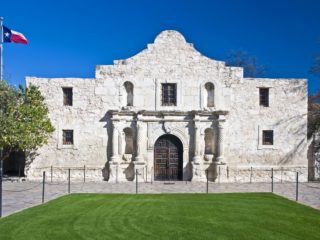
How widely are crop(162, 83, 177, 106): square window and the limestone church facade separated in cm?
6

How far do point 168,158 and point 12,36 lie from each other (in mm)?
11993

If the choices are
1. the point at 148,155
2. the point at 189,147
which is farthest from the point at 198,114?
the point at 148,155

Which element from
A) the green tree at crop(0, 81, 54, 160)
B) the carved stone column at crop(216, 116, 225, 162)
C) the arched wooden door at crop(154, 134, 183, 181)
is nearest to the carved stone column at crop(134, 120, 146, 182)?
the arched wooden door at crop(154, 134, 183, 181)

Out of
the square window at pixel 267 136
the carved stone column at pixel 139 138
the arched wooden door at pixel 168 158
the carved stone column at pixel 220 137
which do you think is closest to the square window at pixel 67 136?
the carved stone column at pixel 139 138

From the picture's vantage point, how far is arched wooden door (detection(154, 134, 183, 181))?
882 inches

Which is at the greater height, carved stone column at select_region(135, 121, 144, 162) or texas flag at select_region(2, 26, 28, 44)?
texas flag at select_region(2, 26, 28, 44)

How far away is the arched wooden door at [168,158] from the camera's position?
22400 millimetres

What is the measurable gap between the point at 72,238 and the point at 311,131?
1991 cm

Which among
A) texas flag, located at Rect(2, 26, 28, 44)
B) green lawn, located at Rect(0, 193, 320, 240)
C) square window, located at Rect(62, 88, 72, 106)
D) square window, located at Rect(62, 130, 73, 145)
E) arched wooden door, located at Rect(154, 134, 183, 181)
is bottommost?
green lawn, located at Rect(0, 193, 320, 240)

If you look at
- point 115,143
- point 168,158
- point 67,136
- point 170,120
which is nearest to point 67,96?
point 67,136

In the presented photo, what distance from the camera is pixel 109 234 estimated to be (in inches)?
342

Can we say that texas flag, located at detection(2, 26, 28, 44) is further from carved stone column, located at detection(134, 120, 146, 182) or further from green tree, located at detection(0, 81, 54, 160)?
carved stone column, located at detection(134, 120, 146, 182)

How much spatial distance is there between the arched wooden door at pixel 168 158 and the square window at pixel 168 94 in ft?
6.81

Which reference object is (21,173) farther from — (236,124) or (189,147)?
(236,124)
